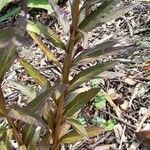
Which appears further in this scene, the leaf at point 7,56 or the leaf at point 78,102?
the leaf at point 78,102

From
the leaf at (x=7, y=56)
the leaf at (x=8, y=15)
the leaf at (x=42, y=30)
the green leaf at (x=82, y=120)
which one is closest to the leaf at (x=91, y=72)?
the leaf at (x=42, y=30)

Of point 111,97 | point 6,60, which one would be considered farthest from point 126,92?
point 6,60

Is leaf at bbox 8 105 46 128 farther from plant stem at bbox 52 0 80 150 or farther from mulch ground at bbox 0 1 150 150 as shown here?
mulch ground at bbox 0 1 150 150

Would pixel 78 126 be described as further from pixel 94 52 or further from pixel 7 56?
pixel 7 56

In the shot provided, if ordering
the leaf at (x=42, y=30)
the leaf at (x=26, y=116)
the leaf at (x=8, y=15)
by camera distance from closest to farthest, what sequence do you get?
the leaf at (x=26, y=116)
the leaf at (x=42, y=30)
the leaf at (x=8, y=15)

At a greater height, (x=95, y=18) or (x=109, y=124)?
(x=95, y=18)

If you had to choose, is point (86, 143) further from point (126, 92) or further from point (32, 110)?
point (32, 110)

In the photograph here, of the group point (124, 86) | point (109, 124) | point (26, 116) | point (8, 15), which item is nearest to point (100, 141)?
point (109, 124)

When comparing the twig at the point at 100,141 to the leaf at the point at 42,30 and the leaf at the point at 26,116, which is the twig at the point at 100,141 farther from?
the leaf at the point at 26,116
